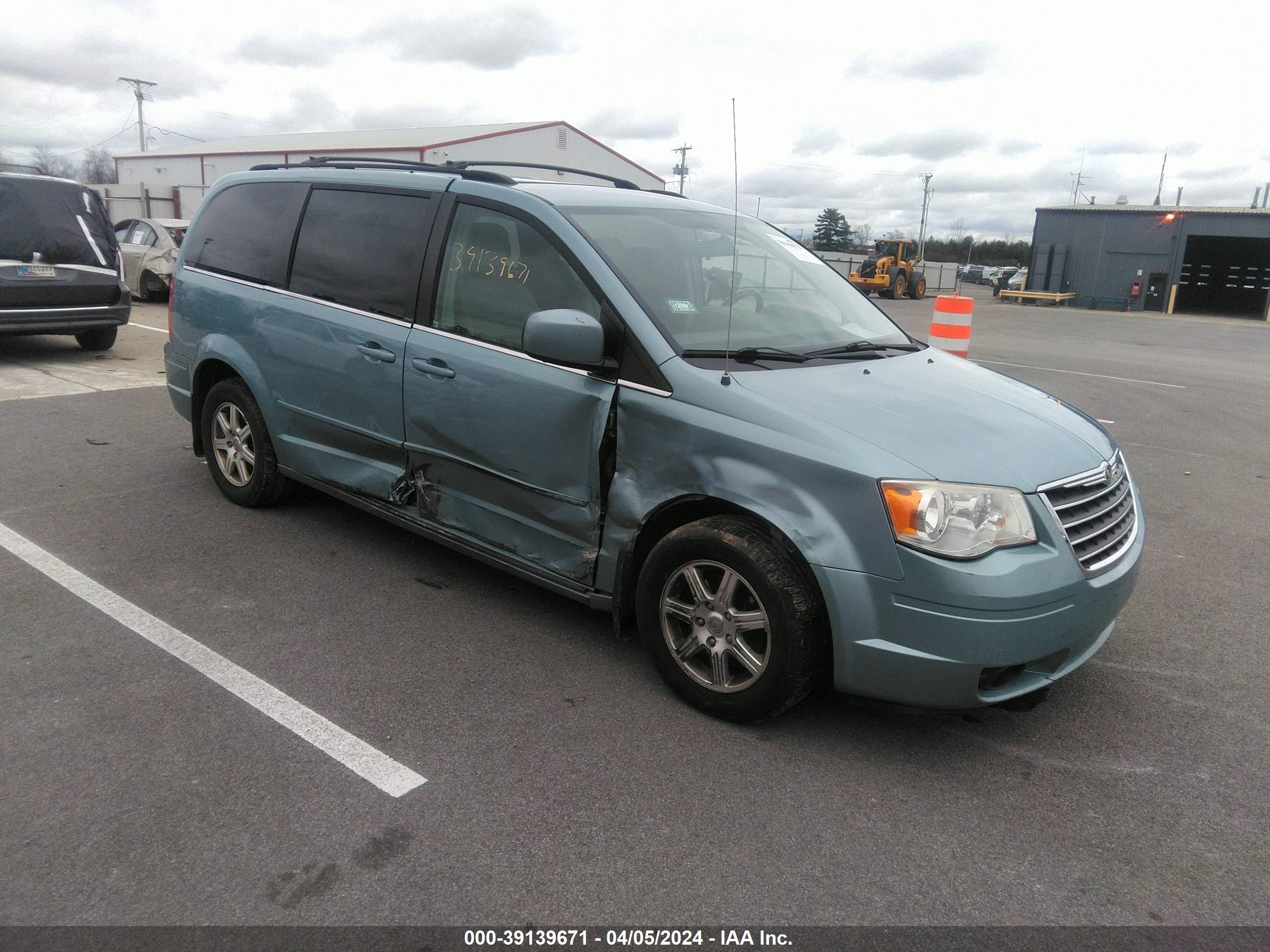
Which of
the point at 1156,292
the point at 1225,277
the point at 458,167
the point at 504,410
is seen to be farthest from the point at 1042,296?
the point at 504,410

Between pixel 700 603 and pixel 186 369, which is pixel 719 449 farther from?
pixel 186 369

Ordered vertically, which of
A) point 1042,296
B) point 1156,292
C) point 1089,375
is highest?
point 1156,292

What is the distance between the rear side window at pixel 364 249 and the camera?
4.20 meters

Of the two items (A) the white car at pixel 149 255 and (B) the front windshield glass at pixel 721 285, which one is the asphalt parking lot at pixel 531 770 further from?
(A) the white car at pixel 149 255

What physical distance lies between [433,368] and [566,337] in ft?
2.98

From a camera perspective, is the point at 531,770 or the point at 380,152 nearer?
the point at 531,770

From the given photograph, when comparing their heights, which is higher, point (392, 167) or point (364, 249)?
point (392, 167)

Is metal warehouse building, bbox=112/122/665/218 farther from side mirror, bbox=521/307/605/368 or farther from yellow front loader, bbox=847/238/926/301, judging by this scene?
side mirror, bbox=521/307/605/368

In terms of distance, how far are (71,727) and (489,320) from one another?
2120 mm

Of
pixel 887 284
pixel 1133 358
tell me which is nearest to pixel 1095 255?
pixel 887 284

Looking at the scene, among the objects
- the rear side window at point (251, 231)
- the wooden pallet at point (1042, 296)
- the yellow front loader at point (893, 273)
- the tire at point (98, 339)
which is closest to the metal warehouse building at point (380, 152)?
the yellow front loader at point (893, 273)

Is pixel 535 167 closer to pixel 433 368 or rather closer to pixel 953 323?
pixel 433 368

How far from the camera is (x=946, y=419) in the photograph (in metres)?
3.28

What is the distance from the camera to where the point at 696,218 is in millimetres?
4293
